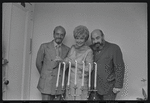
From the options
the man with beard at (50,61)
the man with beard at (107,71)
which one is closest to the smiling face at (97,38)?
the man with beard at (107,71)

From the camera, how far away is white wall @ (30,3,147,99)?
3.56 feet

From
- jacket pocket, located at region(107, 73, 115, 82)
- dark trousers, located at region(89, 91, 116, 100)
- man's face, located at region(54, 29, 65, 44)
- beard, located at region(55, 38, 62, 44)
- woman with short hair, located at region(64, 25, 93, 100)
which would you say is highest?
man's face, located at region(54, 29, 65, 44)

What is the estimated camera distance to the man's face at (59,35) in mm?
1033

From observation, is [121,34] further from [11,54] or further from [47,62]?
[11,54]

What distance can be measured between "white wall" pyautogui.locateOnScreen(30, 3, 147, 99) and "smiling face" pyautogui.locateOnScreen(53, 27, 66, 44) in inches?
3.2

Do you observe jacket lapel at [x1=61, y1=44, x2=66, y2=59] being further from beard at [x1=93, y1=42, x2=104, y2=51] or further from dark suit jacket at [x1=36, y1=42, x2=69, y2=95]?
beard at [x1=93, y1=42, x2=104, y2=51]

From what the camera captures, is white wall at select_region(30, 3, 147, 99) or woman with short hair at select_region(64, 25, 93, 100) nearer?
woman with short hair at select_region(64, 25, 93, 100)

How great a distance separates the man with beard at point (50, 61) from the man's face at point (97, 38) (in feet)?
0.56

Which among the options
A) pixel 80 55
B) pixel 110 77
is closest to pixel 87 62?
pixel 80 55

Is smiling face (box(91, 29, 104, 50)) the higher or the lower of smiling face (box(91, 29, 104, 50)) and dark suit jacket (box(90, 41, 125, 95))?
the higher

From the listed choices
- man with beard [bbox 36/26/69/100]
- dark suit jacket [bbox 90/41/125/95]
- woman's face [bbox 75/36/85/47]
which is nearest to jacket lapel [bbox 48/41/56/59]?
man with beard [bbox 36/26/69/100]

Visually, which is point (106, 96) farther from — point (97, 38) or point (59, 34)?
point (59, 34)

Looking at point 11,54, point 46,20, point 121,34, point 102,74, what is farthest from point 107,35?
point 11,54

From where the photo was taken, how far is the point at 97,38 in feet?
3.31
